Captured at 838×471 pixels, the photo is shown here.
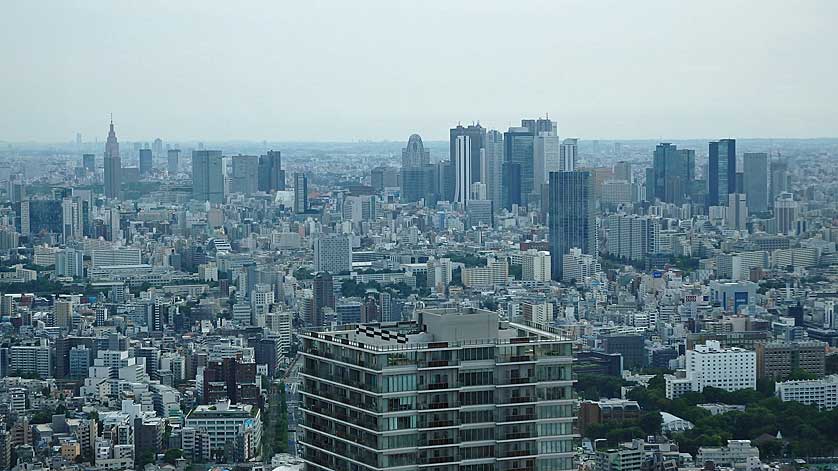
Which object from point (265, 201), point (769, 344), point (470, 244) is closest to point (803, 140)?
point (769, 344)

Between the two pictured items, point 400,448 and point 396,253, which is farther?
point 396,253

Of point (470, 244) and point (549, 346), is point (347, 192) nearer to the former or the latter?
point (470, 244)

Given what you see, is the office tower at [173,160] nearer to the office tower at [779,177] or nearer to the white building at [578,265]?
the white building at [578,265]

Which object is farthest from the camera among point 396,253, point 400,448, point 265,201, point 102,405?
point 265,201

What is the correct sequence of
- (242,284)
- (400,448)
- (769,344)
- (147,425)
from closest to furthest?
(400,448)
(147,425)
(769,344)
(242,284)

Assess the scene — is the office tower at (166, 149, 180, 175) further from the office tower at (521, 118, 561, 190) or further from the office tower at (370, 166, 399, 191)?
the office tower at (521, 118, 561, 190)

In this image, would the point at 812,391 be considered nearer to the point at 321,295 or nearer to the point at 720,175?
the point at 321,295

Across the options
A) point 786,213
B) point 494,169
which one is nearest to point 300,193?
point 494,169
